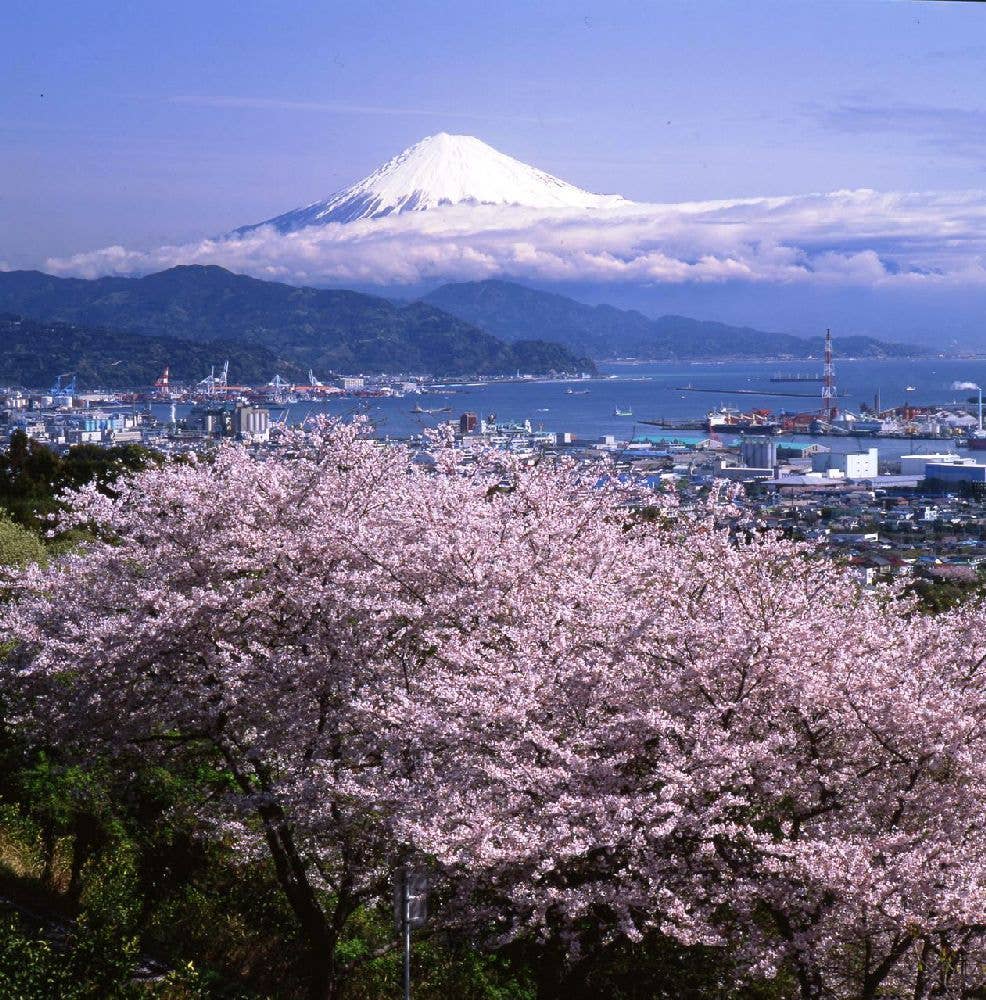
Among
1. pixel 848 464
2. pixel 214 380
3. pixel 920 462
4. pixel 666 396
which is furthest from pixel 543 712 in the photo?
pixel 666 396

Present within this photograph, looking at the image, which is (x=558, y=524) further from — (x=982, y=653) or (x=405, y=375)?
(x=405, y=375)

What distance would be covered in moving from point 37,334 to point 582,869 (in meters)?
65.4

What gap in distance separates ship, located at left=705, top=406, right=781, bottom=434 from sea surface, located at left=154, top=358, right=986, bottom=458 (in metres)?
1.40

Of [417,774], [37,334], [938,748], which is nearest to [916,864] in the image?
[938,748]

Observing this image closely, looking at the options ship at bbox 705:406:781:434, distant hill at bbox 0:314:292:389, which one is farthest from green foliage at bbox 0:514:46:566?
distant hill at bbox 0:314:292:389


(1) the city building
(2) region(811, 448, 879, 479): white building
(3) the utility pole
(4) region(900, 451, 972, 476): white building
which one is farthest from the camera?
(4) region(900, 451, 972, 476): white building

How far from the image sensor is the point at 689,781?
5.28 meters

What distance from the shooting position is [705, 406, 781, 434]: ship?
56.7 meters

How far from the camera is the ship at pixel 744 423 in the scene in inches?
2233

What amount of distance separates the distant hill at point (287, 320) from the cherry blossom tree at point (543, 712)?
6877cm

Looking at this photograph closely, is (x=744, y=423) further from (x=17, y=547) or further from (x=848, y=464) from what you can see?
(x=17, y=547)

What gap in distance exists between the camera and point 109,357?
6488cm

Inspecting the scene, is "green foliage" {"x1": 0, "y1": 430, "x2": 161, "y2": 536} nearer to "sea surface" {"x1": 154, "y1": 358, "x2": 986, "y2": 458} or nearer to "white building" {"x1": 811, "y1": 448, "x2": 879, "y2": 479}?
"sea surface" {"x1": 154, "y1": 358, "x2": 986, "y2": 458}

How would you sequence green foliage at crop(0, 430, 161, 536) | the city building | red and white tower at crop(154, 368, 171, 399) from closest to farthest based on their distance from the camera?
1. green foliage at crop(0, 430, 161, 536)
2. the city building
3. red and white tower at crop(154, 368, 171, 399)
